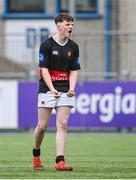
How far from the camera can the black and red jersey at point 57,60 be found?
11289 millimetres

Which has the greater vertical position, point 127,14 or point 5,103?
point 127,14

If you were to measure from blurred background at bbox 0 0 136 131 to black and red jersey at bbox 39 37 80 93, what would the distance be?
11455 mm

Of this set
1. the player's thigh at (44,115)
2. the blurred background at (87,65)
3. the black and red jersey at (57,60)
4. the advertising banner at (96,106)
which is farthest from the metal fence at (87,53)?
the player's thigh at (44,115)

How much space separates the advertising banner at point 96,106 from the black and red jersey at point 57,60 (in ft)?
37.6

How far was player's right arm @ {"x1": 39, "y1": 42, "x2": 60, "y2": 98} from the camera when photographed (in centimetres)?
1115

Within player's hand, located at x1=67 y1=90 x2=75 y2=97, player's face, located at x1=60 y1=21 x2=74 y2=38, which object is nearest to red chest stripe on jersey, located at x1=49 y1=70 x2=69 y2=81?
player's hand, located at x1=67 y1=90 x2=75 y2=97

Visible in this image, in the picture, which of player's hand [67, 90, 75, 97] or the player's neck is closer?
player's hand [67, 90, 75, 97]

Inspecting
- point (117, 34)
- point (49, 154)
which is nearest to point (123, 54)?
point (117, 34)

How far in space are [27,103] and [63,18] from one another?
1177 centimetres

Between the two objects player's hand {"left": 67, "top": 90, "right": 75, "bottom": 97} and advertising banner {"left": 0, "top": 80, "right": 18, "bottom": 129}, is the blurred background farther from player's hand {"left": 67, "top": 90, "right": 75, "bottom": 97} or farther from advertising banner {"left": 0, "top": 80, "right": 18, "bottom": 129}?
player's hand {"left": 67, "top": 90, "right": 75, "bottom": 97}

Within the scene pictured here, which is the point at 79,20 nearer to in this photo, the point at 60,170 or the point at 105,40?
the point at 105,40

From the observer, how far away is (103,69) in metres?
25.4

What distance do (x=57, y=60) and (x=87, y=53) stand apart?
12978 millimetres

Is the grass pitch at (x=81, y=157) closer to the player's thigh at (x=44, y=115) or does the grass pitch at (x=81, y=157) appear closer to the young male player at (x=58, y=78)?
the young male player at (x=58, y=78)
